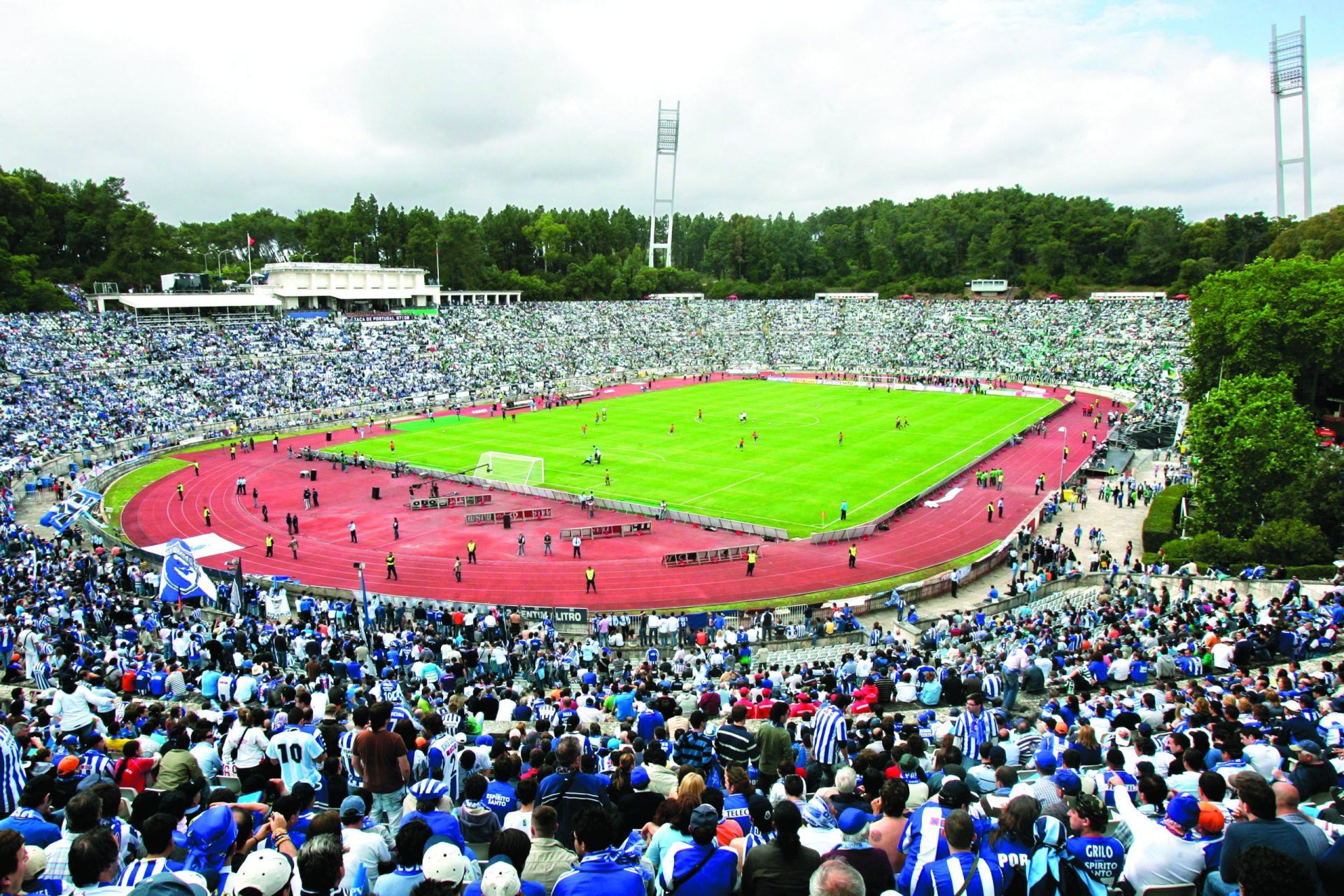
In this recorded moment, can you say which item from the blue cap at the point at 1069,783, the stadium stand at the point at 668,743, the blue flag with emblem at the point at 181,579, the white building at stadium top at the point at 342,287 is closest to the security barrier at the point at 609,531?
the stadium stand at the point at 668,743

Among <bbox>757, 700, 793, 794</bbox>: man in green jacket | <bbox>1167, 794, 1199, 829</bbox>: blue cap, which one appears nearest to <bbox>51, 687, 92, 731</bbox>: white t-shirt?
<bbox>757, 700, 793, 794</bbox>: man in green jacket

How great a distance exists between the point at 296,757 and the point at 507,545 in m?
29.0

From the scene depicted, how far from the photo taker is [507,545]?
3869 cm

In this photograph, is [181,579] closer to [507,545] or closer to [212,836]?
[507,545]

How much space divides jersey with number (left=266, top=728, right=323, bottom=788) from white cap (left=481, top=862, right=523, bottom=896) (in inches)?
180

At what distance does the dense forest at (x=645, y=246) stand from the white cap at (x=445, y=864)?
92.9 metres

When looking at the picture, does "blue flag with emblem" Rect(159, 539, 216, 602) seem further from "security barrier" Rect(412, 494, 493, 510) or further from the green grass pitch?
the green grass pitch

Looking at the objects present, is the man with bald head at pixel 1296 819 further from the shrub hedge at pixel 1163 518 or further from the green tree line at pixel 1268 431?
the shrub hedge at pixel 1163 518

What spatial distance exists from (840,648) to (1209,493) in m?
21.1

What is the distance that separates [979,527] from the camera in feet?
134

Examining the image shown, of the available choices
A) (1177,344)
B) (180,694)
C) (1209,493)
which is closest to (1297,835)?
(180,694)

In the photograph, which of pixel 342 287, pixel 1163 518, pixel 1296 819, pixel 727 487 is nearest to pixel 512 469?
pixel 727 487

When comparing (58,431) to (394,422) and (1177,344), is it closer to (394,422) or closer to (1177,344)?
(394,422)

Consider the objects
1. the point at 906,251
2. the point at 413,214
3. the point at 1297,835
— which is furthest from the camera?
the point at 906,251
